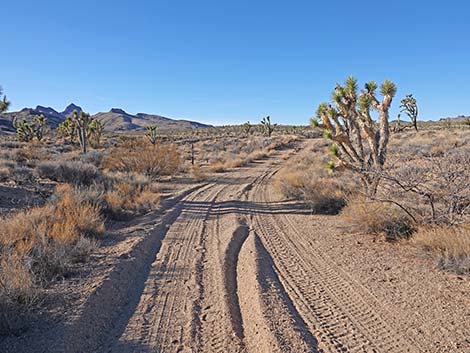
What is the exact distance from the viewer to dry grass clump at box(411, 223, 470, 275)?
19.7 feet

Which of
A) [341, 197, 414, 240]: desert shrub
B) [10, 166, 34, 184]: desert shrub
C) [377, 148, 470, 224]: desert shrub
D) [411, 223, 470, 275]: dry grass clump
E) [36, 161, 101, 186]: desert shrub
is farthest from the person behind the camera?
[36, 161, 101, 186]: desert shrub

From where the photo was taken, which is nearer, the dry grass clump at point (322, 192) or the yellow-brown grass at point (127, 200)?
the yellow-brown grass at point (127, 200)

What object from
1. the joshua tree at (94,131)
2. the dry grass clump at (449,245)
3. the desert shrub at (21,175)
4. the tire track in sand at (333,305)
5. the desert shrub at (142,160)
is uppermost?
the joshua tree at (94,131)

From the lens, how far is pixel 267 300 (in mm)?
5262

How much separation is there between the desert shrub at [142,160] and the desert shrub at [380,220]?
13.0m

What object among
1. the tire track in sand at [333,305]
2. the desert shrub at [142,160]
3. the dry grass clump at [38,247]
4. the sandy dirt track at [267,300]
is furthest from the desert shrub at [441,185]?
the desert shrub at [142,160]

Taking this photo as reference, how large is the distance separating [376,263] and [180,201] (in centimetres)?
825

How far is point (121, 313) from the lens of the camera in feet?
16.5

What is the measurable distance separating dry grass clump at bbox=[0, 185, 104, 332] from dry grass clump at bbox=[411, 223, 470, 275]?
6459 millimetres

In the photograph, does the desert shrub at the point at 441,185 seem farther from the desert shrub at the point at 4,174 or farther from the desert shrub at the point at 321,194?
the desert shrub at the point at 4,174

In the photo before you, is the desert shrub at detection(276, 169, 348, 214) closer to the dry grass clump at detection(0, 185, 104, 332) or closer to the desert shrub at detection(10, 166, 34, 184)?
the dry grass clump at detection(0, 185, 104, 332)

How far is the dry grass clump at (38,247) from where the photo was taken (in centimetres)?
466

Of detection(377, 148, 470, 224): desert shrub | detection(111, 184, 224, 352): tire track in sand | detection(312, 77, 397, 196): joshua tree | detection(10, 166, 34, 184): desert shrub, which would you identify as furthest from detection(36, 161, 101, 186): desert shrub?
detection(377, 148, 470, 224): desert shrub

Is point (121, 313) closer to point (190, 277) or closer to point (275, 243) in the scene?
point (190, 277)
